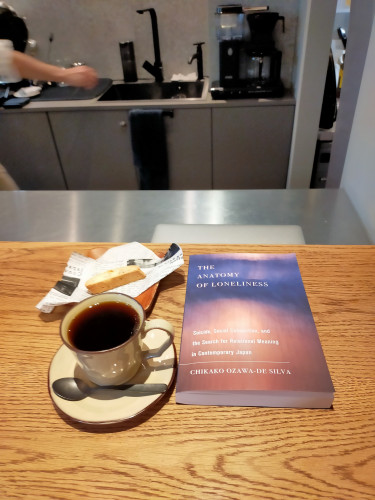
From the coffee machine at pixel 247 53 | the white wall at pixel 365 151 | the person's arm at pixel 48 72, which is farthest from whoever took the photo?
the coffee machine at pixel 247 53

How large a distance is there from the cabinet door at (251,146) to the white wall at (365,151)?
1.18 m

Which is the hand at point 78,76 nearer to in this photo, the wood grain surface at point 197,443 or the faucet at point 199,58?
the faucet at point 199,58

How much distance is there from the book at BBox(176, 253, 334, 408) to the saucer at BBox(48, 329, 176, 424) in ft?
0.08

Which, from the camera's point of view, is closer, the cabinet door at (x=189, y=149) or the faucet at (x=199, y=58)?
the cabinet door at (x=189, y=149)

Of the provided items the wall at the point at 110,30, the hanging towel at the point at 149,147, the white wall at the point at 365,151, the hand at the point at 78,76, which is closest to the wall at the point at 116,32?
the wall at the point at 110,30

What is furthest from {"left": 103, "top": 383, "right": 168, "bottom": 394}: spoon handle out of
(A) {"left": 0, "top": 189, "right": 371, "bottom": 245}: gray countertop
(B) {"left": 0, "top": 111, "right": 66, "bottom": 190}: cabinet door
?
(B) {"left": 0, "top": 111, "right": 66, "bottom": 190}: cabinet door

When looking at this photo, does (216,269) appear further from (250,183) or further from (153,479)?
(250,183)

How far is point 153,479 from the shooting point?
0.41m

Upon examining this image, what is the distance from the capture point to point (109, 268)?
2.39ft

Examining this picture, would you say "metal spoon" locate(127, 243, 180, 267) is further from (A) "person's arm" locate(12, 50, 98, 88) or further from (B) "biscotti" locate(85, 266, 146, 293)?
(A) "person's arm" locate(12, 50, 98, 88)

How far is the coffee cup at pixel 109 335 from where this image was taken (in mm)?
468

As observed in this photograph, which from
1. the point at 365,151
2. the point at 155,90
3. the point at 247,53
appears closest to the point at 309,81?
the point at 247,53

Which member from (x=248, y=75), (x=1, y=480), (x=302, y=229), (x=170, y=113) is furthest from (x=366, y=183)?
(x=248, y=75)

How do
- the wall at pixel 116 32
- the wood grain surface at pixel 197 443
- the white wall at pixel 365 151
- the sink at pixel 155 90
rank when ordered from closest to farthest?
1. the wood grain surface at pixel 197 443
2. the white wall at pixel 365 151
3. the wall at pixel 116 32
4. the sink at pixel 155 90
